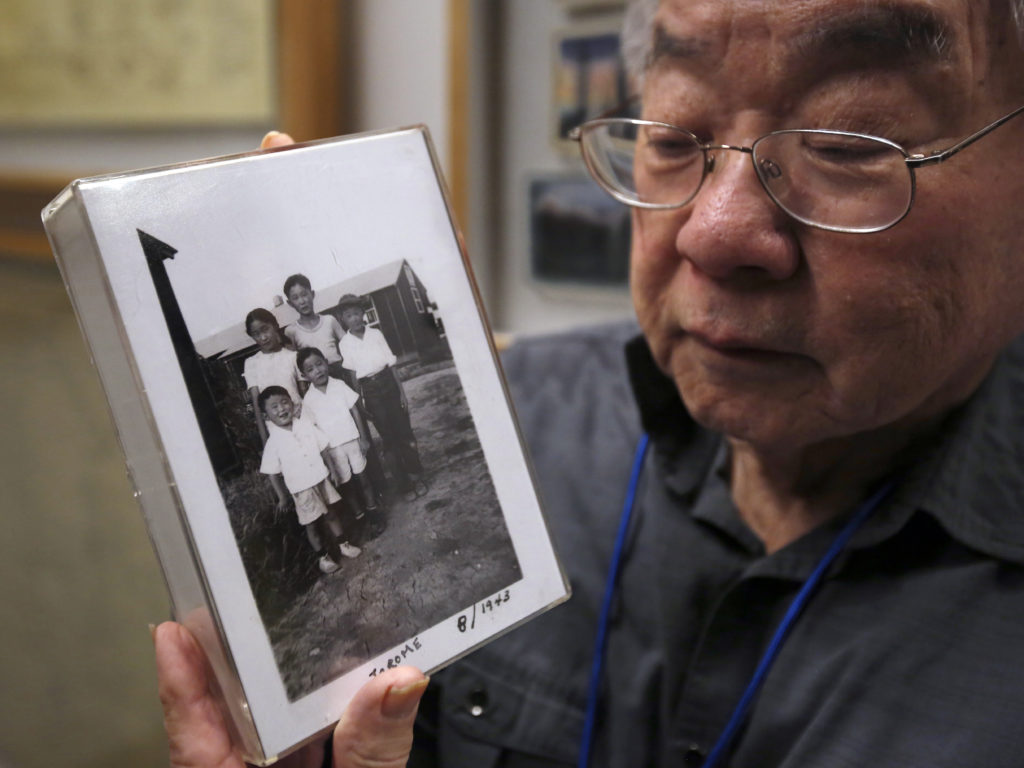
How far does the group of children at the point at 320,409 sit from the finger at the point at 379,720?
0.07 metres

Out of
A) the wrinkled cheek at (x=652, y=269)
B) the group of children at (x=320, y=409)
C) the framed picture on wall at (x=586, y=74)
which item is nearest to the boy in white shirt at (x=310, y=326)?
the group of children at (x=320, y=409)

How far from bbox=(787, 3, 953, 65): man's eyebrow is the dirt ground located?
1.01 ft

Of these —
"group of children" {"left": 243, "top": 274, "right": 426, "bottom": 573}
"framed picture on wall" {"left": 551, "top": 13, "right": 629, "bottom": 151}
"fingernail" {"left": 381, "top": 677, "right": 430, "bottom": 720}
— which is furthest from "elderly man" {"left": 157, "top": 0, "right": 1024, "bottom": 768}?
"framed picture on wall" {"left": 551, "top": 13, "right": 629, "bottom": 151}

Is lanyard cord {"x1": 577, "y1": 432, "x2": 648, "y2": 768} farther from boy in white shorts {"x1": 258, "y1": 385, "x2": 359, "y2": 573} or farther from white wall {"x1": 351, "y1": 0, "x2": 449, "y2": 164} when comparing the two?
white wall {"x1": 351, "y1": 0, "x2": 449, "y2": 164}

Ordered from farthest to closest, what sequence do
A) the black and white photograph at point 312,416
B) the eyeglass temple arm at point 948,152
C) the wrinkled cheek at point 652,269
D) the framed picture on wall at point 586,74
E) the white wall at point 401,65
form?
the white wall at point 401,65
the framed picture on wall at point 586,74
the wrinkled cheek at point 652,269
the eyeglass temple arm at point 948,152
the black and white photograph at point 312,416

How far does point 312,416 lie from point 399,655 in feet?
0.48

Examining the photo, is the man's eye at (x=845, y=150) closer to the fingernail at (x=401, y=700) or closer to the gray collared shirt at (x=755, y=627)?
the gray collared shirt at (x=755, y=627)

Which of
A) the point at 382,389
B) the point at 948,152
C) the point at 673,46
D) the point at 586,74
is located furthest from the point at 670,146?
the point at 586,74

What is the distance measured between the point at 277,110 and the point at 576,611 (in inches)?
31.3

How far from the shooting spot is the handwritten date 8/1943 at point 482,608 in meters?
0.54

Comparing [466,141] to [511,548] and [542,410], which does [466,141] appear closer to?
[542,410]

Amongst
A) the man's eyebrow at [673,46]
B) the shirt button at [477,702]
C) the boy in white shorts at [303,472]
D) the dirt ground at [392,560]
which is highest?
the man's eyebrow at [673,46]

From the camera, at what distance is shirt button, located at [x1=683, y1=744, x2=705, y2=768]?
2.26 feet

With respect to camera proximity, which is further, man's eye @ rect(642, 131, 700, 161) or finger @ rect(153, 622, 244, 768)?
man's eye @ rect(642, 131, 700, 161)
